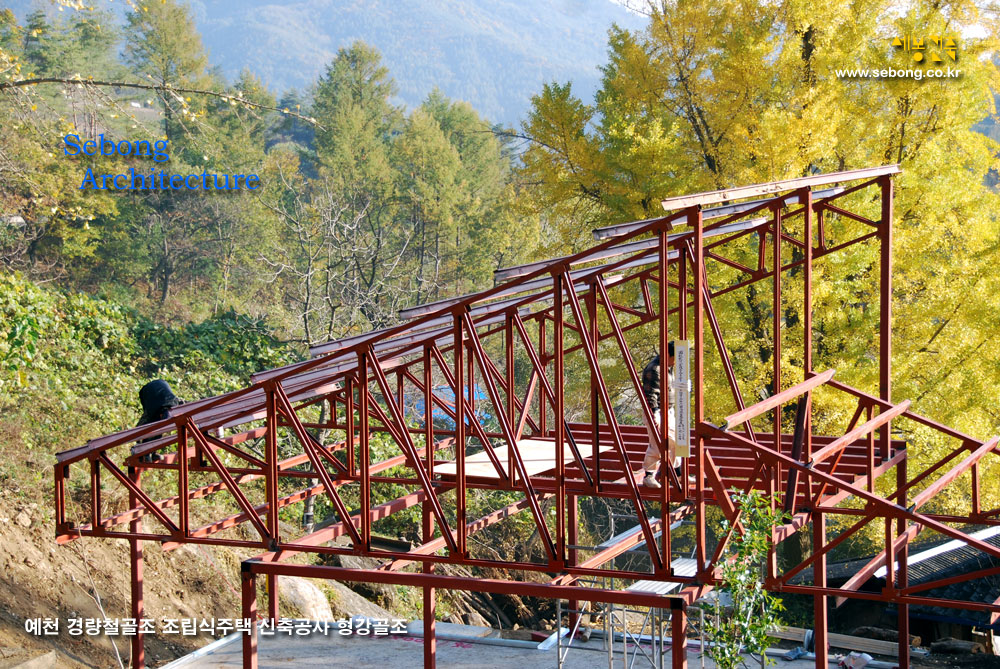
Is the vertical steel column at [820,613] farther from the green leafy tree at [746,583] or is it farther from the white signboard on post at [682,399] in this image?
the white signboard on post at [682,399]

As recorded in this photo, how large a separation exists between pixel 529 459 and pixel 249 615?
4195 millimetres

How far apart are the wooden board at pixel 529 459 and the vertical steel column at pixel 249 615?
247cm

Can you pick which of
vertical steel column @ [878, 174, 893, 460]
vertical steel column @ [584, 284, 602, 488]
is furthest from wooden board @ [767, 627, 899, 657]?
vertical steel column @ [584, 284, 602, 488]

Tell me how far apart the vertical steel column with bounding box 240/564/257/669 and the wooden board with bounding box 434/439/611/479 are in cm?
247

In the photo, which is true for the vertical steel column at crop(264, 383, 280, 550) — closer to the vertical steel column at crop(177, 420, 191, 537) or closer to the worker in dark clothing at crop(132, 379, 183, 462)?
the vertical steel column at crop(177, 420, 191, 537)

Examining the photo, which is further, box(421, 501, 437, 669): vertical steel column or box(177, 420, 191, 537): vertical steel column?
box(421, 501, 437, 669): vertical steel column

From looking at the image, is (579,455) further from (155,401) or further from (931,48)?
(931,48)

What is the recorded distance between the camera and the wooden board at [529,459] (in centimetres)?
1104

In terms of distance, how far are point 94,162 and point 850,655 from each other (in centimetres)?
2757

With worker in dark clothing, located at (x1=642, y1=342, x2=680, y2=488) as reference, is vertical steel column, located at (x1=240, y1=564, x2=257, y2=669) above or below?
below

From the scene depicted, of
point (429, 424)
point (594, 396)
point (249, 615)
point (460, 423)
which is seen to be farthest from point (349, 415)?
point (594, 396)

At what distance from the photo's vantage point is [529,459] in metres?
11.9

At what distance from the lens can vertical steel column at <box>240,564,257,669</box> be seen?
346 inches

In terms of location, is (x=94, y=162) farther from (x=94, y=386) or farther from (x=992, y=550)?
(x=992, y=550)
